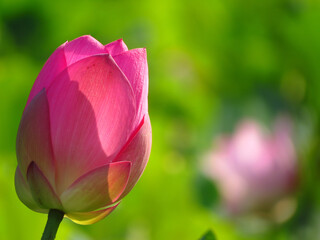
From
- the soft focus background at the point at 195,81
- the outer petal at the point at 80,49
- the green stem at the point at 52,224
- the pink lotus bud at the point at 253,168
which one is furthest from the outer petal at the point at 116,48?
the pink lotus bud at the point at 253,168

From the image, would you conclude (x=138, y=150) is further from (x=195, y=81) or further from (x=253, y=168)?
(x=195, y=81)

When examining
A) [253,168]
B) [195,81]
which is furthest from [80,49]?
[195,81]

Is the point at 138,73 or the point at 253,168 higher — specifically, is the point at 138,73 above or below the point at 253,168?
above

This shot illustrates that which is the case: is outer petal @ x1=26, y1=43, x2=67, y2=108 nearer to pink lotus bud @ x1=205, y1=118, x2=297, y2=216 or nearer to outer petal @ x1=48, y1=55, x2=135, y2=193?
outer petal @ x1=48, y1=55, x2=135, y2=193

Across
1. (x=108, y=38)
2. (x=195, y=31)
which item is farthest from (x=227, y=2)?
(x=108, y=38)

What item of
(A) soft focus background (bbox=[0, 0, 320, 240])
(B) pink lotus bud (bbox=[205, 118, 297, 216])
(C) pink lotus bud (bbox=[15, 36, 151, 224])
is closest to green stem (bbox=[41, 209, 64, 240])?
(C) pink lotus bud (bbox=[15, 36, 151, 224])

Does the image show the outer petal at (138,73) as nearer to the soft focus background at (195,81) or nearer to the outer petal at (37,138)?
the outer petal at (37,138)
